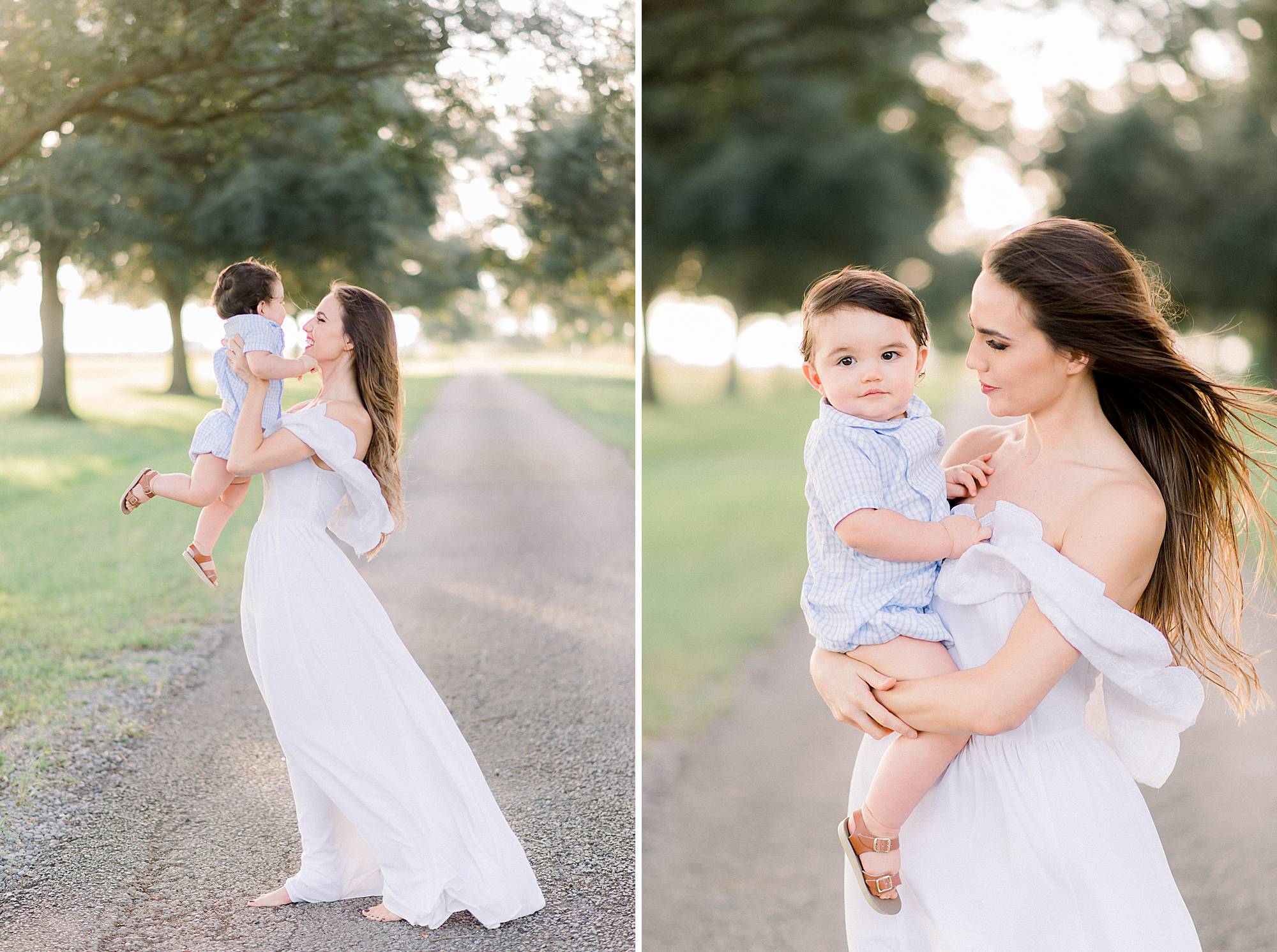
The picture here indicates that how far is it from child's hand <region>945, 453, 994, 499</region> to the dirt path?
231 cm

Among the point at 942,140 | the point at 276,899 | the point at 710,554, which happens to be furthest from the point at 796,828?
the point at 942,140

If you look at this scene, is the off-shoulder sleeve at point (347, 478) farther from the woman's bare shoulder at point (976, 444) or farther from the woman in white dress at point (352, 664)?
the woman's bare shoulder at point (976, 444)

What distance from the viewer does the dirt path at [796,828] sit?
3906 mm

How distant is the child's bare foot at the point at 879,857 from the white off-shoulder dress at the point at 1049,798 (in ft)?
0.17

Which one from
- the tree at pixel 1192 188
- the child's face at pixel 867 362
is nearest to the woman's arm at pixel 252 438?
the child's face at pixel 867 362

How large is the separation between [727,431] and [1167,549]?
19.4m

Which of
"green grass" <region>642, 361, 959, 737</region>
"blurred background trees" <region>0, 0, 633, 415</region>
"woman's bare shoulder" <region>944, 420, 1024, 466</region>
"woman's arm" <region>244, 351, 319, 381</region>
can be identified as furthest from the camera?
"green grass" <region>642, 361, 959, 737</region>

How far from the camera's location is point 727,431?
838 inches

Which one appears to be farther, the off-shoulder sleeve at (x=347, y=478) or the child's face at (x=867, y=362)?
the off-shoulder sleeve at (x=347, y=478)

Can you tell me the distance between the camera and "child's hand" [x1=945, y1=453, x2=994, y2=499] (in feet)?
6.75

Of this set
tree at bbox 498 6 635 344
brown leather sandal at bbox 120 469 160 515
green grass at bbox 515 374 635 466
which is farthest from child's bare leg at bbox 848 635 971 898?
green grass at bbox 515 374 635 466

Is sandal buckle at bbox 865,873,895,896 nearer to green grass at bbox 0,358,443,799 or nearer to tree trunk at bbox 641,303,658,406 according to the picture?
green grass at bbox 0,358,443,799

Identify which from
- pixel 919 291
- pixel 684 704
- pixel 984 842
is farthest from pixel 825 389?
pixel 919 291

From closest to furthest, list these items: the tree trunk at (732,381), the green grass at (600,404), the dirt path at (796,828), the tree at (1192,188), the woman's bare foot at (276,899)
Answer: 1. the woman's bare foot at (276,899)
2. the dirt path at (796,828)
3. the green grass at (600,404)
4. the tree at (1192,188)
5. the tree trunk at (732,381)
